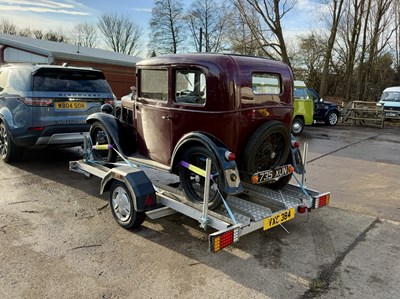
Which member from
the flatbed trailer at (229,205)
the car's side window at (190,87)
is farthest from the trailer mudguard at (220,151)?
the car's side window at (190,87)

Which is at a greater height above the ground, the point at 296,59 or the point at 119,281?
the point at 296,59

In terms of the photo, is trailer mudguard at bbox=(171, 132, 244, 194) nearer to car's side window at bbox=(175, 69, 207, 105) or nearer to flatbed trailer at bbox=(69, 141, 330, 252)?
flatbed trailer at bbox=(69, 141, 330, 252)

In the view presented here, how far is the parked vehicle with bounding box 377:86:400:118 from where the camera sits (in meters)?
18.4

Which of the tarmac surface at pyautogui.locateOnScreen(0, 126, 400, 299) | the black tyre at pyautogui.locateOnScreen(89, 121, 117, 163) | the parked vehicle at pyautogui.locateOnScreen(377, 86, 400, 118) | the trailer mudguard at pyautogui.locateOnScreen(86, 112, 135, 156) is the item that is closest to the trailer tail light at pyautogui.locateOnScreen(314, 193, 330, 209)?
the tarmac surface at pyautogui.locateOnScreen(0, 126, 400, 299)

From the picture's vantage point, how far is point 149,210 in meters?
4.12

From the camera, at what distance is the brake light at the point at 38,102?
634 cm

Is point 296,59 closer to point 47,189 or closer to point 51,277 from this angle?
point 47,189

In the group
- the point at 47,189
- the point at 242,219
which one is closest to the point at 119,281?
the point at 242,219

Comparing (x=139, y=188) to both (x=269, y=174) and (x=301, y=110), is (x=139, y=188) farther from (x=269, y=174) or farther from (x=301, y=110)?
(x=301, y=110)

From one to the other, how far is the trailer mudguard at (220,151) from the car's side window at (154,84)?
2.28 ft

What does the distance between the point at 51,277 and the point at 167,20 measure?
42.1 metres

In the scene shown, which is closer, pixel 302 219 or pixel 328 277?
pixel 328 277

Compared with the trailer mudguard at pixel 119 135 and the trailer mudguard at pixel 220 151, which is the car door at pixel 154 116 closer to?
the trailer mudguard at pixel 119 135

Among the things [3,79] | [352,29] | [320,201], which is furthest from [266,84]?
[352,29]
